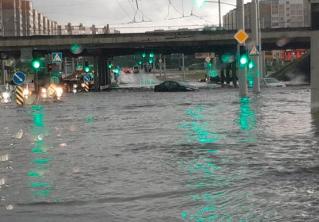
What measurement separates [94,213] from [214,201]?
1842 mm

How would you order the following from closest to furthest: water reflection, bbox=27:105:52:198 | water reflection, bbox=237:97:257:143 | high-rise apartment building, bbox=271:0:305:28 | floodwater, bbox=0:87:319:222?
1. floodwater, bbox=0:87:319:222
2. water reflection, bbox=27:105:52:198
3. water reflection, bbox=237:97:257:143
4. high-rise apartment building, bbox=271:0:305:28

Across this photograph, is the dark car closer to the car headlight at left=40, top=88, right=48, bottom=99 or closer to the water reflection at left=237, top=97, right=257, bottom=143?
the car headlight at left=40, top=88, right=48, bottom=99

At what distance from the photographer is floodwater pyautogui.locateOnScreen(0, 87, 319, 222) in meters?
8.91

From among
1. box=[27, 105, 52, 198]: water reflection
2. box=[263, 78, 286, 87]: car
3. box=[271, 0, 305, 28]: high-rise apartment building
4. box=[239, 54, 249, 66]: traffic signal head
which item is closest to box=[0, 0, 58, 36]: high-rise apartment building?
box=[263, 78, 286, 87]: car

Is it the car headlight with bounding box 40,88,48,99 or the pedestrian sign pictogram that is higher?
the pedestrian sign pictogram

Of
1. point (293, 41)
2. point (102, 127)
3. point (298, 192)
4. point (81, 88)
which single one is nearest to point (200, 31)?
point (293, 41)

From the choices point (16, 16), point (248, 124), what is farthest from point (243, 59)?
point (16, 16)

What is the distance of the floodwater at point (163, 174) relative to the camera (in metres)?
8.91

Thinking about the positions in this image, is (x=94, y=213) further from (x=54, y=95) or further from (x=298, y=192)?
(x=54, y=95)

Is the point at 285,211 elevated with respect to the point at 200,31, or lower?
lower

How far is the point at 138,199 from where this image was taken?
387 inches

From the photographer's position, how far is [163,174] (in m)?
12.2

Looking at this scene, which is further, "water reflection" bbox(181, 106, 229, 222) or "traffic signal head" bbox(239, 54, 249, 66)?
"traffic signal head" bbox(239, 54, 249, 66)

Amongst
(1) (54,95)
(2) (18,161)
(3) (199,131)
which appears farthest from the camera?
(1) (54,95)
